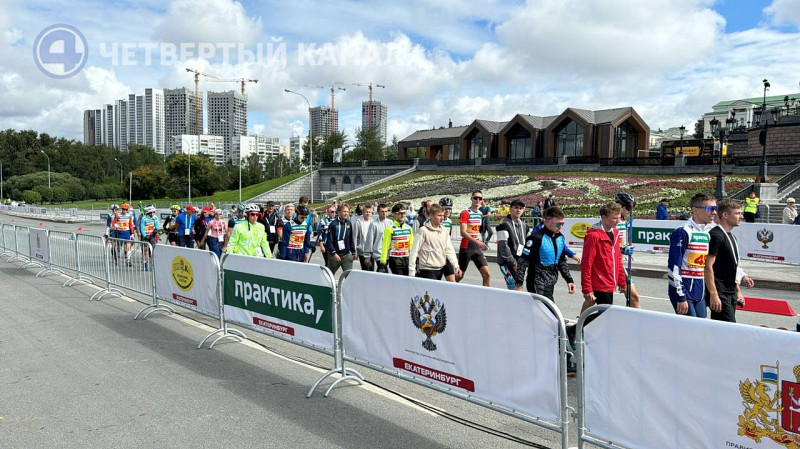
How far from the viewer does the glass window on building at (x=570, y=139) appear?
59.8 meters

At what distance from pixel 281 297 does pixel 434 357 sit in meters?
2.28

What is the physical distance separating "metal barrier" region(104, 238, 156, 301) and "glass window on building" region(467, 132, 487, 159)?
204 feet

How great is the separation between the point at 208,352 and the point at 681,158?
43.5 m

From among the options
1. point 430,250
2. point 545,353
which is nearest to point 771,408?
point 545,353

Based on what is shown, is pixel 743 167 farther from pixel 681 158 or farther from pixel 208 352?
pixel 208 352

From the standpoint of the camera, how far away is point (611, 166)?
4869 centimetres

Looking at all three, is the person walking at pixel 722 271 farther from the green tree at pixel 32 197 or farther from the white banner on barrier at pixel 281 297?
the green tree at pixel 32 197

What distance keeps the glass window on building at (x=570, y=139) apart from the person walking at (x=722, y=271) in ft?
186

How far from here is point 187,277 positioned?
26.4 feet

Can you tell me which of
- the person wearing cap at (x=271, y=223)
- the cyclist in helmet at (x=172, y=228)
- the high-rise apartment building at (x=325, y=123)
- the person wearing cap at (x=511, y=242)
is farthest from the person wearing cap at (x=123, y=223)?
the high-rise apartment building at (x=325, y=123)

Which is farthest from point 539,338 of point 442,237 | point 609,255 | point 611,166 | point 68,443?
point 611,166

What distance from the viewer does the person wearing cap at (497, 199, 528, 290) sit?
26.3ft

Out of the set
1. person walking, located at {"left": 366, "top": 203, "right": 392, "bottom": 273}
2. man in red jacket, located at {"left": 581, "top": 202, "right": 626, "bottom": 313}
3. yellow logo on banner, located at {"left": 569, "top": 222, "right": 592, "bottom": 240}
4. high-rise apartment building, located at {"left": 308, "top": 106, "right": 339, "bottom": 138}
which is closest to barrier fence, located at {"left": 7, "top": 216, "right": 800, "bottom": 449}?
man in red jacket, located at {"left": 581, "top": 202, "right": 626, "bottom": 313}

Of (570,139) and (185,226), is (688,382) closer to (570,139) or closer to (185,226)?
(185,226)
